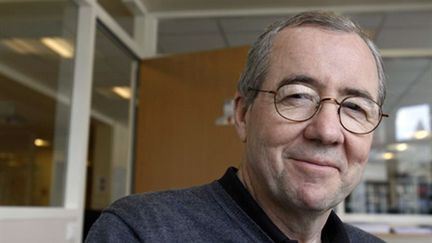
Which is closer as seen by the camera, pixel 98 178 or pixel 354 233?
pixel 354 233

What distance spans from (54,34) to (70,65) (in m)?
0.41

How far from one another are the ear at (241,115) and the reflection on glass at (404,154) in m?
3.03

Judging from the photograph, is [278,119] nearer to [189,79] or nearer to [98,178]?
[189,79]

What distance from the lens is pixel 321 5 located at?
3.07 m

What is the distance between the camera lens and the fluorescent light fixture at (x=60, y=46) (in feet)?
8.23

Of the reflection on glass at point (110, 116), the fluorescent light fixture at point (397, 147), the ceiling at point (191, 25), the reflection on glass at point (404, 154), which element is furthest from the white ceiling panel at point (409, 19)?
the fluorescent light fixture at point (397, 147)

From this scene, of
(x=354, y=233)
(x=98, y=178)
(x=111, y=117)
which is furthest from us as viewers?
(x=98, y=178)

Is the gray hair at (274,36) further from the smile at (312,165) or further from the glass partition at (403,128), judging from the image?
the glass partition at (403,128)

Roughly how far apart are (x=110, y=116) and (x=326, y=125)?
10.6 ft

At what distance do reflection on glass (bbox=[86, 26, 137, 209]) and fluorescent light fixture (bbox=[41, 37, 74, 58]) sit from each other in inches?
7.4

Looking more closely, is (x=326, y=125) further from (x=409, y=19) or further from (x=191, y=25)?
(x=409, y=19)

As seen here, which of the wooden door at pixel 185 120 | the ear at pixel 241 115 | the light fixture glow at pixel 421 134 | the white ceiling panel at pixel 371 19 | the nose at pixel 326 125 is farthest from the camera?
the light fixture glow at pixel 421 134

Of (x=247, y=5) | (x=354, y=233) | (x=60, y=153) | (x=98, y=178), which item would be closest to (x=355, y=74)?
(x=354, y=233)

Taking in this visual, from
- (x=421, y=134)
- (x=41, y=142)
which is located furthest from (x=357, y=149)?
(x=421, y=134)
